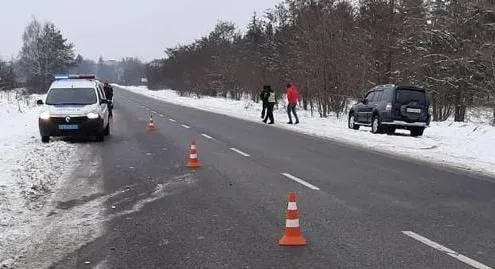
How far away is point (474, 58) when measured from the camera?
30.0m

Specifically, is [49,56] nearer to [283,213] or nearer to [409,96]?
[409,96]

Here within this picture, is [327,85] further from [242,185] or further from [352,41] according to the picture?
[242,185]

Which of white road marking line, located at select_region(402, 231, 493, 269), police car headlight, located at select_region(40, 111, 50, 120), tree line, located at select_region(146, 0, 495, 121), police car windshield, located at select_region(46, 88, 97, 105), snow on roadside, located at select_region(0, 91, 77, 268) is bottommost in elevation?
snow on roadside, located at select_region(0, 91, 77, 268)

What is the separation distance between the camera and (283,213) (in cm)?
816

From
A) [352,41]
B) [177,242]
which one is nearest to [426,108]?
[352,41]

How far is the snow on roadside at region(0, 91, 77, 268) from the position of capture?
23.0 feet

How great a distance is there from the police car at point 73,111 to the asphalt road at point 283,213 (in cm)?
347

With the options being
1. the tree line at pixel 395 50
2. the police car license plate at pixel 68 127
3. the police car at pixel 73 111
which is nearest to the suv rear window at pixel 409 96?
the tree line at pixel 395 50

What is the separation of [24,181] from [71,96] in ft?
30.7

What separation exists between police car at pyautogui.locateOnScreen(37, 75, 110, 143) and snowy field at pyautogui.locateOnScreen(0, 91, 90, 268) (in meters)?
0.51

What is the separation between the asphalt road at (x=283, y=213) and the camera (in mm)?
6031

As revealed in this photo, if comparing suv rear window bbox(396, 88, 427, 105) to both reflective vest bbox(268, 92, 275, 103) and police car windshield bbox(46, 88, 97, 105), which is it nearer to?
reflective vest bbox(268, 92, 275, 103)

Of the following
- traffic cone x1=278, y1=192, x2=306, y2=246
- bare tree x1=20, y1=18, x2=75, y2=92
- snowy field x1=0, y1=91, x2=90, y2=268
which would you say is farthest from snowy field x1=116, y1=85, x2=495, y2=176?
bare tree x1=20, y1=18, x2=75, y2=92

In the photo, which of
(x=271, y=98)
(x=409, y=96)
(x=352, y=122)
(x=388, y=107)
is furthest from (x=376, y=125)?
(x=271, y=98)
